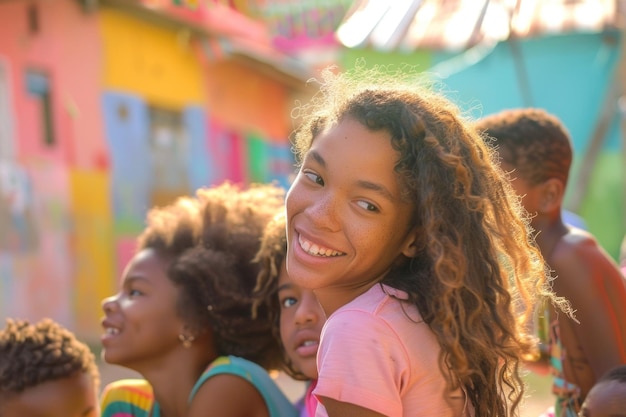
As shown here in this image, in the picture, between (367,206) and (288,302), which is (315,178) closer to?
(367,206)

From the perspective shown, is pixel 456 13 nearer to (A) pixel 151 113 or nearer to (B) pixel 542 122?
(B) pixel 542 122

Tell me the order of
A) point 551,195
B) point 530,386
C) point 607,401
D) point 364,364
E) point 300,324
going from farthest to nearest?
point 530,386 < point 551,195 < point 300,324 < point 607,401 < point 364,364

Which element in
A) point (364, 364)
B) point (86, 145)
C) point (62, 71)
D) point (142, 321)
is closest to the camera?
point (364, 364)

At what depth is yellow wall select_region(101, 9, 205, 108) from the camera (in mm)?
9633

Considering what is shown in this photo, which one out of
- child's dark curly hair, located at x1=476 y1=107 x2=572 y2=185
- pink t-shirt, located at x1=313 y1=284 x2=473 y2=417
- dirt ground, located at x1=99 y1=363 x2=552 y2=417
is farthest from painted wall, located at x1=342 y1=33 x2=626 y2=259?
pink t-shirt, located at x1=313 y1=284 x2=473 y2=417

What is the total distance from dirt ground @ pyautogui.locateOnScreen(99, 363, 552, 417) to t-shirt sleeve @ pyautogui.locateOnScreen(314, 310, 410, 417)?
3.01 meters

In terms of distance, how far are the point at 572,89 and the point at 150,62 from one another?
16.9ft

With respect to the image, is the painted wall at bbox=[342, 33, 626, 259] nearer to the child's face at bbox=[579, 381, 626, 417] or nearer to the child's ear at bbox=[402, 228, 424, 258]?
the child's face at bbox=[579, 381, 626, 417]

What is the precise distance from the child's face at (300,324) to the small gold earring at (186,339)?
0.32m

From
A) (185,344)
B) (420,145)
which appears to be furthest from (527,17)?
(420,145)

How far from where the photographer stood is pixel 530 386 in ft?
19.9

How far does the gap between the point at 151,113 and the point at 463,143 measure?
29.4 ft

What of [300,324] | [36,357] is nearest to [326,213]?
[300,324]

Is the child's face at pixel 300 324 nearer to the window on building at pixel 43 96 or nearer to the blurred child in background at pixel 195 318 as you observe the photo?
the blurred child in background at pixel 195 318
